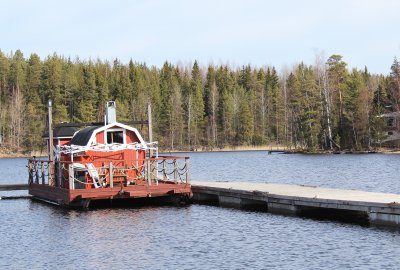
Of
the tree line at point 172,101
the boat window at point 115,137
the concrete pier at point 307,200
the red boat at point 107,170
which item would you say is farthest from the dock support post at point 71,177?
the tree line at point 172,101

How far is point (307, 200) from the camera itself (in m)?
27.3

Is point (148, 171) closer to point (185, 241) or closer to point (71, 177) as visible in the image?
point (71, 177)

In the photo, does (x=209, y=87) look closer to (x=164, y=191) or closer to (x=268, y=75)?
(x=268, y=75)

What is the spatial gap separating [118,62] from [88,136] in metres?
137

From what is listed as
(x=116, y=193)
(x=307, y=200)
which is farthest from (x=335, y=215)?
(x=116, y=193)

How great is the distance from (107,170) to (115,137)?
2641 mm

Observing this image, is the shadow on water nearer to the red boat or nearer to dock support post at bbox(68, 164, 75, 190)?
the red boat

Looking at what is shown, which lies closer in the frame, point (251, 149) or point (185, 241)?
point (185, 241)

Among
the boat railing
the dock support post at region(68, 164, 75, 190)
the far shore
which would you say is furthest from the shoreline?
the dock support post at region(68, 164, 75, 190)

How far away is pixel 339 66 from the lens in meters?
100

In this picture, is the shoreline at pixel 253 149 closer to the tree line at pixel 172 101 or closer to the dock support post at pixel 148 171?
the tree line at pixel 172 101

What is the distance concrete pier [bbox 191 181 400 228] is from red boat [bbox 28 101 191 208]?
1.88m

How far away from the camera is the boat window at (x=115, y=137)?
35.2 meters

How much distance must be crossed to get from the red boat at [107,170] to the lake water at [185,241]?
87cm
